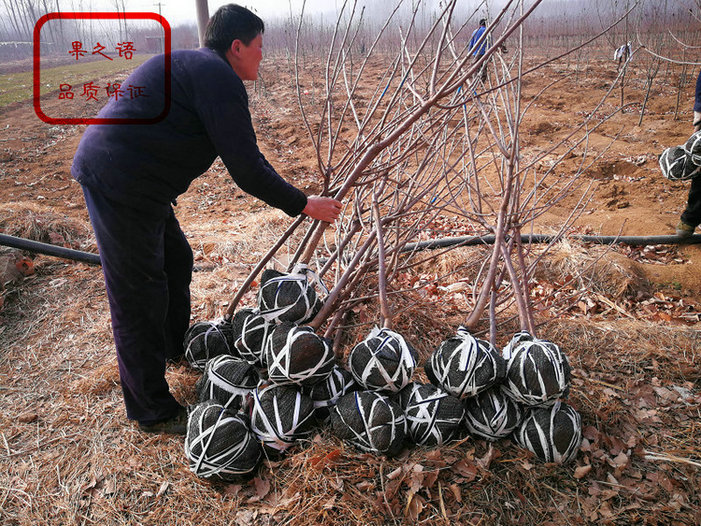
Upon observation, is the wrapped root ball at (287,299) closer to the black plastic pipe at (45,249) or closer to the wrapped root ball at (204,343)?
the wrapped root ball at (204,343)

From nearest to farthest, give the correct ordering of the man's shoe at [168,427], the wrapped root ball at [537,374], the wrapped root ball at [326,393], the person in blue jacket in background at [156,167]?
the wrapped root ball at [537,374] → the person in blue jacket in background at [156,167] → the wrapped root ball at [326,393] → the man's shoe at [168,427]

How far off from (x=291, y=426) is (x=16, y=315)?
2615 mm

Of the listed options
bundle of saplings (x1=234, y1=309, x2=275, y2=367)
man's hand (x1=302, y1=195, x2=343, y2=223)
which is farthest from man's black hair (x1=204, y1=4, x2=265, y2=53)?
bundle of saplings (x1=234, y1=309, x2=275, y2=367)

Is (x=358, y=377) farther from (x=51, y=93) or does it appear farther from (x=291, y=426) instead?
(x=51, y=93)

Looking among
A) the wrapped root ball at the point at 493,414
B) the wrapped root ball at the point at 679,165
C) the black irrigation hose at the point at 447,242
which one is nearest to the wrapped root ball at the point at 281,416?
the wrapped root ball at the point at 493,414

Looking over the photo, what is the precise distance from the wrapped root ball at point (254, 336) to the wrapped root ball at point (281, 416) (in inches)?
8.9

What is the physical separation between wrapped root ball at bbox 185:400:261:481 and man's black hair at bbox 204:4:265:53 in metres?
1.49

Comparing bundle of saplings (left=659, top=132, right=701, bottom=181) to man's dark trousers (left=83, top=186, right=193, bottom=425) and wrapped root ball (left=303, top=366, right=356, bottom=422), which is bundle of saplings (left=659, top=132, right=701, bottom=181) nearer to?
wrapped root ball (left=303, top=366, right=356, bottom=422)

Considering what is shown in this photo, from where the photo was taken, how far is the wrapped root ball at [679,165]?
144 inches

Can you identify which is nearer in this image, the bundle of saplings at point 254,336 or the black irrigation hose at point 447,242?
the bundle of saplings at point 254,336

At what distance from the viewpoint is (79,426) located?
6.94 ft

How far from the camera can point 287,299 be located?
1.80 meters

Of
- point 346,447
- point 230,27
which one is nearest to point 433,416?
point 346,447

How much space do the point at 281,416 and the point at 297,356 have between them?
28 cm
